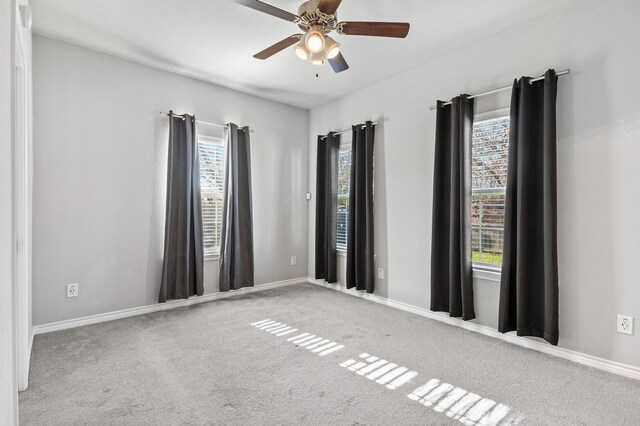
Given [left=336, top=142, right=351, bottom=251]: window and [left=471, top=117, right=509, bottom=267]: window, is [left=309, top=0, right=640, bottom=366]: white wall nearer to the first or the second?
[left=471, top=117, right=509, bottom=267]: window

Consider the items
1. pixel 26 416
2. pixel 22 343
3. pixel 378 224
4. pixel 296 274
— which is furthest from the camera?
pixel 296 274

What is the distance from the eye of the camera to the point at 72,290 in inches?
131

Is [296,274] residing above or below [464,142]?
below

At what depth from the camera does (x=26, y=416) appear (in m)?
1.91

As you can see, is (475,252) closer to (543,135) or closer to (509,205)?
(509,205)

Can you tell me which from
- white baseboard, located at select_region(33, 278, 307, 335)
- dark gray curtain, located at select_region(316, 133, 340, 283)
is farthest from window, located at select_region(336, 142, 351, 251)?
white baseboard, located at select_region(33, 278, 307, 335)

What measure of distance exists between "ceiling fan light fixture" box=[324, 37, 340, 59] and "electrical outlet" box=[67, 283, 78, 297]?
10.5 feet

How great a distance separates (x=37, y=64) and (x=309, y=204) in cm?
354

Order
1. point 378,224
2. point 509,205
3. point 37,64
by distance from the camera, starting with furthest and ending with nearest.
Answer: point 378,224
point 37,64
point 509,205

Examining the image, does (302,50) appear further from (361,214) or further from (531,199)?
(361,214)

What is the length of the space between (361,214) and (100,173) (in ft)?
9.61

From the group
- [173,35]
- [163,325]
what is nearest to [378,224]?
[163,325]

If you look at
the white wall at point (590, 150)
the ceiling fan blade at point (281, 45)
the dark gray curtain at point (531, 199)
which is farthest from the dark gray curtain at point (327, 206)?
the dark gray curtain at point (531, 199)

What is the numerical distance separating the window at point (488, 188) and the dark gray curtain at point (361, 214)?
1.26 metres
